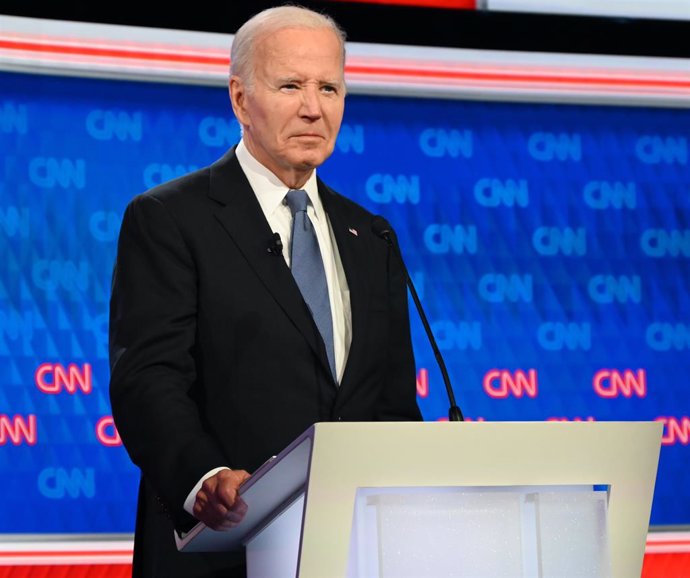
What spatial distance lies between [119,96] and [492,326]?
111 cm

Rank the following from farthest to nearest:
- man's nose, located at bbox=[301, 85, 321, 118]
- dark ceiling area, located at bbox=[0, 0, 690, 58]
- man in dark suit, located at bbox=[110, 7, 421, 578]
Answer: dark ceiling area, located at bbox=[0, 0, 690, 58], man's nose, located at bbox=[301, 85, 321, 118], man in dark suit, located at bbox=[110, 7, 421, 578]

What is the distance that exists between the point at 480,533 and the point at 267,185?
2.64ft

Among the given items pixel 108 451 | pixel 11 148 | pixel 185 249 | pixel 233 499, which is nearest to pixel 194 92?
pixel 11 148

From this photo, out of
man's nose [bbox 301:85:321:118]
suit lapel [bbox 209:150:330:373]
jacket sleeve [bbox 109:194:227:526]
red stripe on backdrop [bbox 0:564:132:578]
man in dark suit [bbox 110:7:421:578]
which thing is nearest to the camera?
jacket sleeve [bbox 109:194:227:526]

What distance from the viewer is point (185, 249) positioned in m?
1.79

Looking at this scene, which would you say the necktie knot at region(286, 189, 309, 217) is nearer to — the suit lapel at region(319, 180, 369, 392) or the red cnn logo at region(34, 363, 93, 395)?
the suit lapel at region(319, 180, 369, 392)

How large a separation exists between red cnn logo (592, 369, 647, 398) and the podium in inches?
66.8

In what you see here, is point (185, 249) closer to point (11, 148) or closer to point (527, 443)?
point (527, 443)

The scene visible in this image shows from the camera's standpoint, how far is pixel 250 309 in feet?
5.72

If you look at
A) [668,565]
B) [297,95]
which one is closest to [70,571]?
[297,95]

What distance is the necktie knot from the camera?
1896 millimetres

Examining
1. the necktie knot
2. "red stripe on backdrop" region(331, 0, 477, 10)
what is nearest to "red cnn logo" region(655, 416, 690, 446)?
"red stripe on backdrop" region(331, 0, 477, 10)

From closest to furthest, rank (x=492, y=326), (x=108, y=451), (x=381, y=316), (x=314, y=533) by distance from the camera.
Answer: (x=314, y=533) → (x=381, y=316) → (x=108, y=451) → (x=492, y=326)

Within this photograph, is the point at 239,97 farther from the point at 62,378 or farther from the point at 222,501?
the point at 62,378
